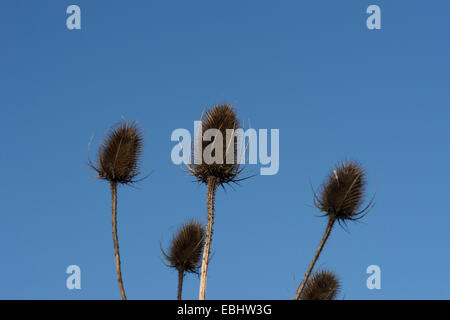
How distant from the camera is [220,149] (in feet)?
74.2

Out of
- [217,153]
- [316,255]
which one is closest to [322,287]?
[316,255]

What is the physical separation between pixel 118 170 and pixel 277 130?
4.88m

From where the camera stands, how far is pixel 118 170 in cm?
2295

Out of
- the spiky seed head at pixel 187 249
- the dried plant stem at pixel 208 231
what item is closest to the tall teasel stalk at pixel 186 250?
the spiky seed head at pixel 187 249

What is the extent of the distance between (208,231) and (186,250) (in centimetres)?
267

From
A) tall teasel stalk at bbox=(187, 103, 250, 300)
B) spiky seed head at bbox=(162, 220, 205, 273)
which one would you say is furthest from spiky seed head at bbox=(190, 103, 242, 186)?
spiky seed head at bbox=(162, 220, 205, 273)

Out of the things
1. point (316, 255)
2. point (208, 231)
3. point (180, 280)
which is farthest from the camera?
point (180, 280)

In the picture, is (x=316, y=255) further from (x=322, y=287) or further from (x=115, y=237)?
(x=115, y=237)

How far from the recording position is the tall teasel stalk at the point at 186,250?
24.4 m

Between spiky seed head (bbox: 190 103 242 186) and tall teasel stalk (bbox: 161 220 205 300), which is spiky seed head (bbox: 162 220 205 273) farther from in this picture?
spiky seed head (bbox: 190 103 242 186)
